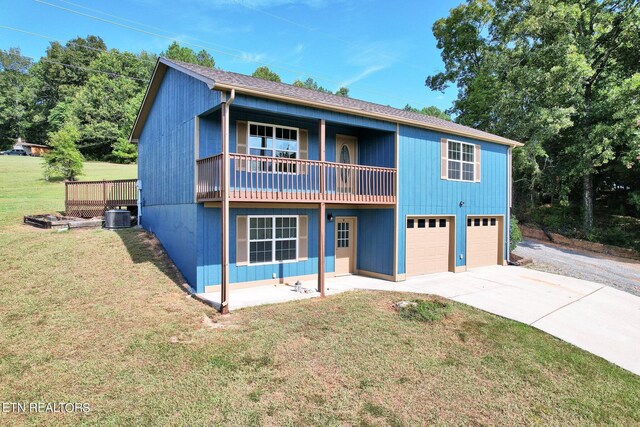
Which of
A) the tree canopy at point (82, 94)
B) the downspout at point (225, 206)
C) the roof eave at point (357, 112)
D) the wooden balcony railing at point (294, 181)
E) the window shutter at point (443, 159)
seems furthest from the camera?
the tree canopy at point (82, 94)

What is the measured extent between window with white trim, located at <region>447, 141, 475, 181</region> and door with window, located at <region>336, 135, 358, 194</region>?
372cm

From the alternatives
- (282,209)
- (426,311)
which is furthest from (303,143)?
(426,311)

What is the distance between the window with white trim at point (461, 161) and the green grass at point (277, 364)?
251 inches

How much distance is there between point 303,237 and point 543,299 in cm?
704

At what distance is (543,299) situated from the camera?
930 cm

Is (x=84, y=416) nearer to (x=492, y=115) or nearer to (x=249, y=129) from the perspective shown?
(x=249, y=129)

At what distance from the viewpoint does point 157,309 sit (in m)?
7.31

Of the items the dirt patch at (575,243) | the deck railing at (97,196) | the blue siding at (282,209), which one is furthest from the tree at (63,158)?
the dirt patch at (575,243)

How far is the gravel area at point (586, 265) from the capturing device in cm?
1214

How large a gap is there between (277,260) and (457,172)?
7.82m

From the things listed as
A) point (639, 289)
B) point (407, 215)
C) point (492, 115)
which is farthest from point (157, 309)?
point (492, 115)

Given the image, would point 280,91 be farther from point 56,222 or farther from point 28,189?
point 28,189

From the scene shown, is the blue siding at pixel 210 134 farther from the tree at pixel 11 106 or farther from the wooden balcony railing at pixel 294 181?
the tree at pixel 11 106

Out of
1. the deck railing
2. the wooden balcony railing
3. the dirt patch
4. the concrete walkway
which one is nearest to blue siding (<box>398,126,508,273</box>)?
the wooden balcony railing
